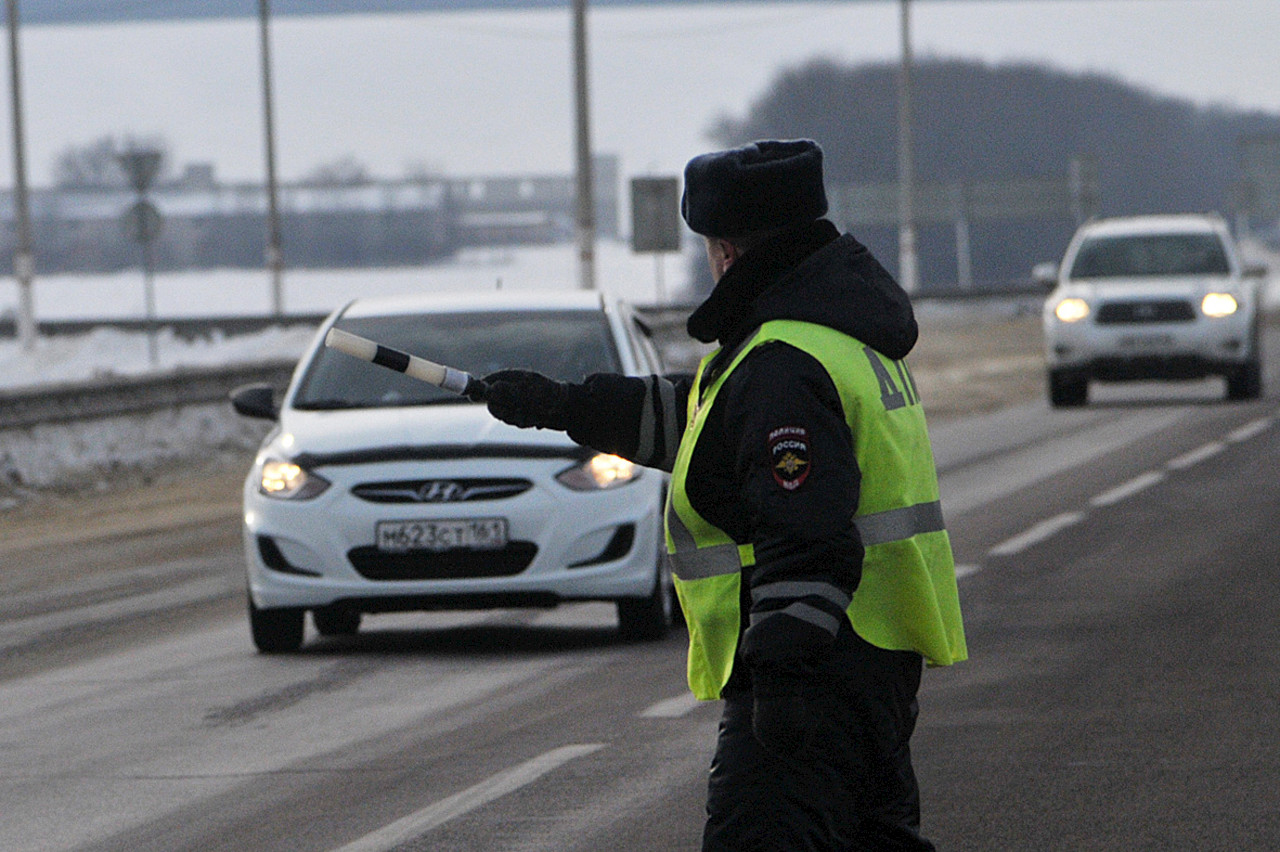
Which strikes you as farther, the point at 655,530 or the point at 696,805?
the point at 655,530

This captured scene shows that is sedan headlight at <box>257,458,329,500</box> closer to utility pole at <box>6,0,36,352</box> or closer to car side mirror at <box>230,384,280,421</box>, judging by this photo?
car side mirror at <box>230,384,280,421</box>

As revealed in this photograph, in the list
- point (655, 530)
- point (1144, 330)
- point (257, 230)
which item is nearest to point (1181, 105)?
point (257, 230)

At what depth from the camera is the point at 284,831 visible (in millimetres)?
6629

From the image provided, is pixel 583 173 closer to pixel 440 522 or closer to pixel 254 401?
pixel 254 401

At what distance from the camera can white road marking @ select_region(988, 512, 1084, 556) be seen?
529 inches

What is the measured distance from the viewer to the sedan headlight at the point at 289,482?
998 centimetres

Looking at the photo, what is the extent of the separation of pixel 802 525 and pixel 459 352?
23.9 ft

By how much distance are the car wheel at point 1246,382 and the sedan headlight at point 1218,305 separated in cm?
93

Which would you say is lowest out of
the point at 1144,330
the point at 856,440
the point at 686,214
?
the point at 1144,330

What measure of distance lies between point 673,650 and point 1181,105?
Result: 159m

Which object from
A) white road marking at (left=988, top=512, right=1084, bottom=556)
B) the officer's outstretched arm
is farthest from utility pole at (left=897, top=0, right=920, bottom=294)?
the officer's outstretched arm

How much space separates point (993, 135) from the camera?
148 m

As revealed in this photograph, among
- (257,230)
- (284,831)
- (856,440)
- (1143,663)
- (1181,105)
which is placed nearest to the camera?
(856,440)

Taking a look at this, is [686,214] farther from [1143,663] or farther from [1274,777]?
[1143,663]
